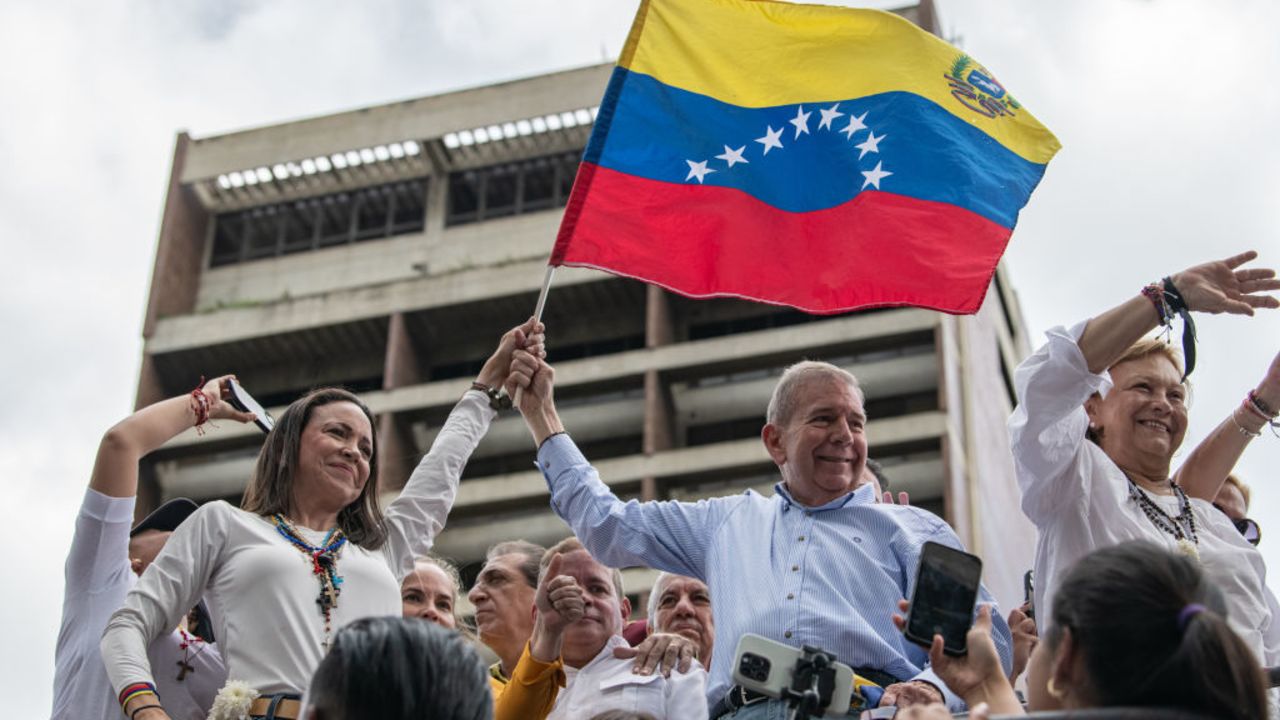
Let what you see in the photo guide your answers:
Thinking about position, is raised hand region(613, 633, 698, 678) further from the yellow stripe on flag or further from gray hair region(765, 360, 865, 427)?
the yellow stripe on flag

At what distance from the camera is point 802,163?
23.6 feet

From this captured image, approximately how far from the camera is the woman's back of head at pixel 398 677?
3146 mm

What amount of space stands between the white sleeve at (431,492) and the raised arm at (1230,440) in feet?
8.46

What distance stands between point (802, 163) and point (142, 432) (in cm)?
306

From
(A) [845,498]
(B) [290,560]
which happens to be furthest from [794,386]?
(B) [290,560]

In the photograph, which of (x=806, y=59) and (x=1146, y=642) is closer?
(x=1146, y=642)

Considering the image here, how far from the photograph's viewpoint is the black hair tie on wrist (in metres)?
5.21

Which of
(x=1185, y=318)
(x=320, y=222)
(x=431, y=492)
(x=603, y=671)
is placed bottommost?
(x=603, y=671)

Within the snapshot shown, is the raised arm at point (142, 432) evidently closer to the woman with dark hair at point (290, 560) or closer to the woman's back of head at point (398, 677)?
the woman with dark hair at point (290, 560)

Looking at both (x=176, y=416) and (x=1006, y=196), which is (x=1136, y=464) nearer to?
(x=1006, y=196)

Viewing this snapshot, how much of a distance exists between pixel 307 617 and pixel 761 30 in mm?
3667

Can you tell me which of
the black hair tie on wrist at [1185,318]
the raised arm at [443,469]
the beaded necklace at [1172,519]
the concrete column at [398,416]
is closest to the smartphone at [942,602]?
the black hair tie on wrist at [1185,318]

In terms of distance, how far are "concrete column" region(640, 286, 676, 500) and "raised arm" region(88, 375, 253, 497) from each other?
32130 millimetres

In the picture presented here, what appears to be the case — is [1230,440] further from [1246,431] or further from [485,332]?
[485,332]
